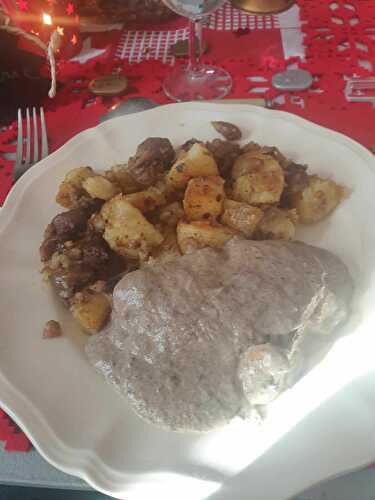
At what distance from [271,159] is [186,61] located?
0.81 m

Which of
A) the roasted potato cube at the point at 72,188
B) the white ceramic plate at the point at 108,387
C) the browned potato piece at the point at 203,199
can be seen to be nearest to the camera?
the white ceramic plate at the point at 108,387

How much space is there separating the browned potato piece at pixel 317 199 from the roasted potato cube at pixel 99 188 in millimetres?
442

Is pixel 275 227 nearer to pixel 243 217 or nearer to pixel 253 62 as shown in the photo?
pixel 243 217

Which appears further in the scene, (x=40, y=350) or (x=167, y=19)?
(x=167, y=19)

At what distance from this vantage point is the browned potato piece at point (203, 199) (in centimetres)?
113

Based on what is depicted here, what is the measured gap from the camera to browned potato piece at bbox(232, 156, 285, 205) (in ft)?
3.77

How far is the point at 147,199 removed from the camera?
1181 mm

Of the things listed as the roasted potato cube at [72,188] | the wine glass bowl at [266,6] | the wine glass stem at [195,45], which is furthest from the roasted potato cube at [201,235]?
the wine glass bowl at [266,6]

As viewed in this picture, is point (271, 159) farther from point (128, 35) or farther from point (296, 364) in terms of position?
point (128, 35)

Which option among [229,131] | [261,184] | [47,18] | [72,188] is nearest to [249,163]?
[261,184]

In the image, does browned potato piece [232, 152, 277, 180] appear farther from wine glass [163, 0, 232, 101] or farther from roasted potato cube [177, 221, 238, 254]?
wine glass [163, 0, 232, 101]

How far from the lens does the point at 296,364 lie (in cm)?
94

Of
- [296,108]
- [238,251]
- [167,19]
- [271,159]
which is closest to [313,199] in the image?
[271,159]

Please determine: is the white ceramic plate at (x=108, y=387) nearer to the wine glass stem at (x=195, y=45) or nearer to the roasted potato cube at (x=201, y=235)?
the roasted potato cube at (x=201, y=235)
